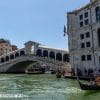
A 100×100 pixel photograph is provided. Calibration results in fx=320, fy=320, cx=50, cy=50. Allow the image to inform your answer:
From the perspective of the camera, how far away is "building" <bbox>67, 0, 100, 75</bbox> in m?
30.3

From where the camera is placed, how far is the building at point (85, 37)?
1194 inches

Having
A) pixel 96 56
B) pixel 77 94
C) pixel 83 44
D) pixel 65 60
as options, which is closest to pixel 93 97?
pixel 77 94

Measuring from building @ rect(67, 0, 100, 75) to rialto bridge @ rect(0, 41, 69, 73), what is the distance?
901 centimetres

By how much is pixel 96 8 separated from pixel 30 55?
19.4 meters

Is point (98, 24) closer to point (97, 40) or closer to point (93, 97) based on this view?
point (97, 40)

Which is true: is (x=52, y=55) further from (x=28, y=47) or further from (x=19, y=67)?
(x=19, y=67)

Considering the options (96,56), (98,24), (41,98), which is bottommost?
(41,98)

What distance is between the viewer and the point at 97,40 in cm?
3019

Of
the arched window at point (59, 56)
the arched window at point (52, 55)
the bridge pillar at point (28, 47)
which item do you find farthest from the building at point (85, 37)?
the bridge pillar at point (28, 47)

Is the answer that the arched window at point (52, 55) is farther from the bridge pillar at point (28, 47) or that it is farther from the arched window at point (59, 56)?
the bridge pillar at point (28, 47)

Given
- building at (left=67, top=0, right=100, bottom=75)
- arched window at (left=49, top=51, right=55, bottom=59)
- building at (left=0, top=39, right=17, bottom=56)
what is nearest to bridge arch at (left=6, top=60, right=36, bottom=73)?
arched window at (left=49, top=51, right=55, bottom=59)

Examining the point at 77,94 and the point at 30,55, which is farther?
the point at 30,55

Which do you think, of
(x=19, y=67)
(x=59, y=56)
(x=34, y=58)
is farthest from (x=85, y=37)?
(x=19, y=67)

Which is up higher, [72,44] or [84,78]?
[72,44]
